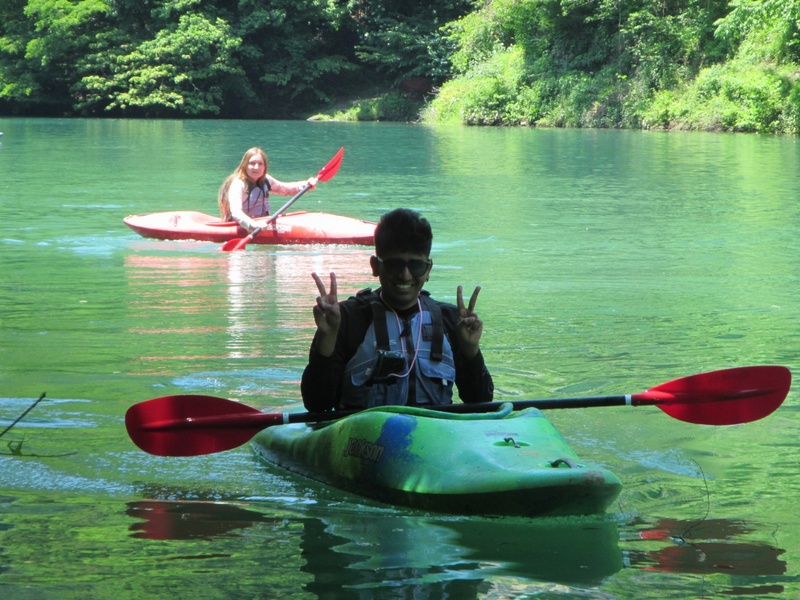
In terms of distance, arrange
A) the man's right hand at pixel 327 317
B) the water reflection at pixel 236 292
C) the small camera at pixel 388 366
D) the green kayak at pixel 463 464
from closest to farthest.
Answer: the green kayak at pixel 463 464
the man's right hand at pixel 327 317
the small camera at pixel 388 366
the water reflection at pixel 236 292

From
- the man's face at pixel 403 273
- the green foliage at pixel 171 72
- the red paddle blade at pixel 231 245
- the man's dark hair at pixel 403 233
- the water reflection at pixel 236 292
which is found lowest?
the water reflection at pixel 236 292

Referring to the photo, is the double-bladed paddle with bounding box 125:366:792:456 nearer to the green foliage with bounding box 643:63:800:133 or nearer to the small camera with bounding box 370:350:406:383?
the small camera with bounding box 370:350:406:383

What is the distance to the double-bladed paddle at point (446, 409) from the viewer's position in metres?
4.11

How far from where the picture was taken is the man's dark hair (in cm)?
375

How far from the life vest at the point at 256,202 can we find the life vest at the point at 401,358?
664cm

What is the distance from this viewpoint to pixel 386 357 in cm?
388

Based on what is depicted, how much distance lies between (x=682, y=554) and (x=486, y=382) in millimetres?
929

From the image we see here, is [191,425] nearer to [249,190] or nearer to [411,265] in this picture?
[411,265]

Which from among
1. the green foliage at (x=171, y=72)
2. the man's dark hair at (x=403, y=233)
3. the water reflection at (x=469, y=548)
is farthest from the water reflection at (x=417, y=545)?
the green foliage at (x=171, y=72)

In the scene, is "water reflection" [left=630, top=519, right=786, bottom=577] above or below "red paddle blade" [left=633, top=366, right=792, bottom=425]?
below

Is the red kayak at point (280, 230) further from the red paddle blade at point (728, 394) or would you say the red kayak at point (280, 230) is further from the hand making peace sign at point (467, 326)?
the hand making peace sign at point (467, 326)

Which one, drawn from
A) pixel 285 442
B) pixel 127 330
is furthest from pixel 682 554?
pixel 127 330

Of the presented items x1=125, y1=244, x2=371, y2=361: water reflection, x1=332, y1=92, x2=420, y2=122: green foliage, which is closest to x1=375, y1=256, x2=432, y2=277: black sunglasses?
x1=125, y1=244, x2=371, y2=361: water reflection

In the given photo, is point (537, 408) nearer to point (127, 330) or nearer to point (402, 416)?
point (402, 416)
